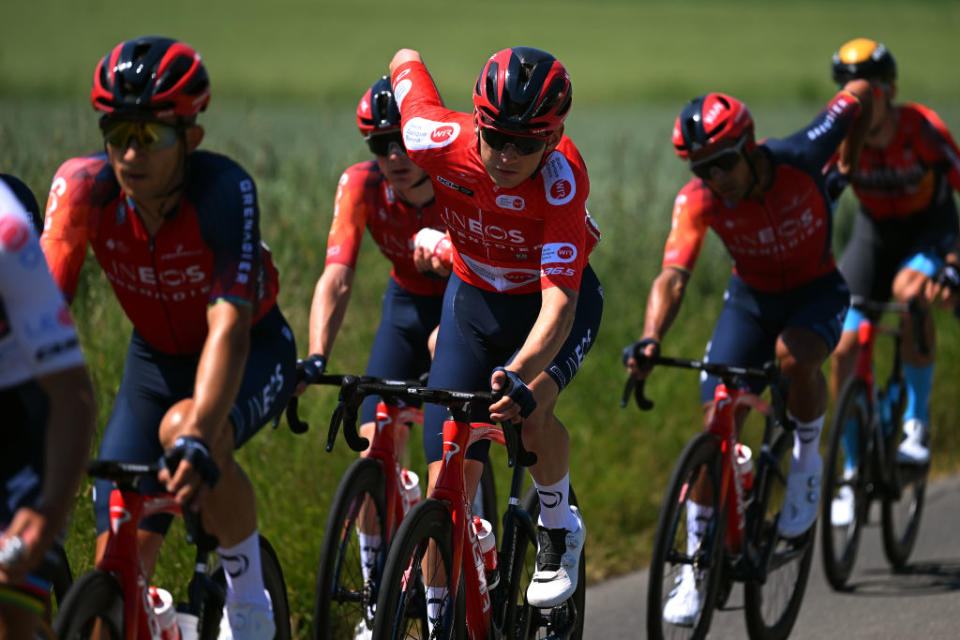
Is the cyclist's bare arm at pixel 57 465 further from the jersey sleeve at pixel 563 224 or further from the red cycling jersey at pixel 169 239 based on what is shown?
the jersey sleeve at pixel 563 224

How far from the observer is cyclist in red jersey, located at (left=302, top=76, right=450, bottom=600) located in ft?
15.8

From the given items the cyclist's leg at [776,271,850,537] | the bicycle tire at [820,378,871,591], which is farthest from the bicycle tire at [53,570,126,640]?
the bicycle tire at [820,378,871,591]

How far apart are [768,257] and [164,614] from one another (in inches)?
130

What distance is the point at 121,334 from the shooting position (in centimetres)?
689

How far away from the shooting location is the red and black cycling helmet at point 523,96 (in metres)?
3.92

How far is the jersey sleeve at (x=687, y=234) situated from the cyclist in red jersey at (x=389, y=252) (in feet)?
3.64

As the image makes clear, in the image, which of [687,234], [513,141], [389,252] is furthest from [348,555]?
[687,234]

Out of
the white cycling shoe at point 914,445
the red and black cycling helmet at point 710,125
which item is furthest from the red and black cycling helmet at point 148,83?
the white cycling shoe at point 914,445

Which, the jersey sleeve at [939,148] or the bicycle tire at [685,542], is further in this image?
the jersey sleeve at [939,148]

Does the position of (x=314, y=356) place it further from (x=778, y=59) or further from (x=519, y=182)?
(x=778, y=59)

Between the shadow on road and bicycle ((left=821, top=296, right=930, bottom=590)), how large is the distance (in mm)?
120

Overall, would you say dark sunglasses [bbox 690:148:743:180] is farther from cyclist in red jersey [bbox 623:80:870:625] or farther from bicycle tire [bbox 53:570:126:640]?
bicycle tire [bbox 53:570:126:640]

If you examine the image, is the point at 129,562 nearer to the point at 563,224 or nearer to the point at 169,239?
the point at 169,239

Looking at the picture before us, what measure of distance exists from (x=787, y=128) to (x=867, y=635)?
20570 millimetres
